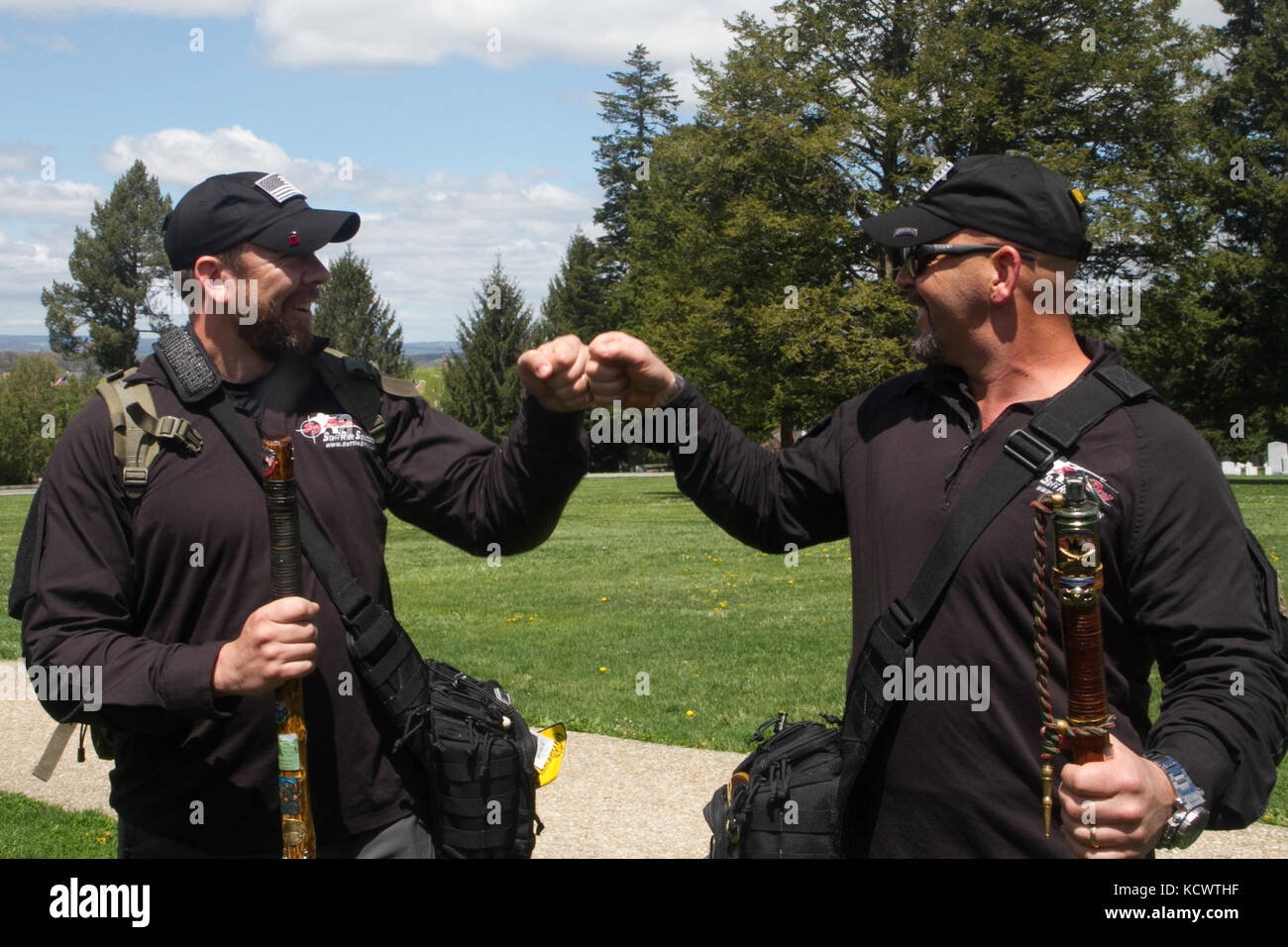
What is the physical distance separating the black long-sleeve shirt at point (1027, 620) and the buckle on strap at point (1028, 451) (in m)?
0.03

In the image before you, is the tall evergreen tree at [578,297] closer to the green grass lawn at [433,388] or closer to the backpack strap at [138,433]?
the green grass lawn at [433,388]

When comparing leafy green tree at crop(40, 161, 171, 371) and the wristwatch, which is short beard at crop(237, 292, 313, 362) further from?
leafy green tree at crop(40, 161, 171, 371)

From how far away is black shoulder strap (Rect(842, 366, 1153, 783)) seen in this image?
269 centimetres

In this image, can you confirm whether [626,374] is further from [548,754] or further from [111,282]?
[111,282]

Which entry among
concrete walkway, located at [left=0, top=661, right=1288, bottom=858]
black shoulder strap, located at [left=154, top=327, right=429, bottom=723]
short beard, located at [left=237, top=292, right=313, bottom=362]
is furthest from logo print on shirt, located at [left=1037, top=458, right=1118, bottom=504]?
concrete walkway, located at [left=0, top=661, right=1288, bottom=858]

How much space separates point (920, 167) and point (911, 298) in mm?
28754

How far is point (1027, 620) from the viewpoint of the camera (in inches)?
104

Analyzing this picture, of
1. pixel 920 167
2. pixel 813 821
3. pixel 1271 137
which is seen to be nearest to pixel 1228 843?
pixel 813 821

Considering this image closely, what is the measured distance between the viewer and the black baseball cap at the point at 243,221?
10.3 ft

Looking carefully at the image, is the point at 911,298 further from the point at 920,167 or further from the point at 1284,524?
the point at 920,167

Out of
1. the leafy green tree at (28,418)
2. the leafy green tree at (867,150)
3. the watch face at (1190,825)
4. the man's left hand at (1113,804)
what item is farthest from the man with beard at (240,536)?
the leafy green tree at (28,418)

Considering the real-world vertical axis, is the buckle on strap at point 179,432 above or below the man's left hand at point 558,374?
below

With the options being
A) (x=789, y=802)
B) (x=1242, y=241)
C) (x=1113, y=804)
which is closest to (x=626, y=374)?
(x=789, y=802)

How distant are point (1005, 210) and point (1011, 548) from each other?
32.6 inches
